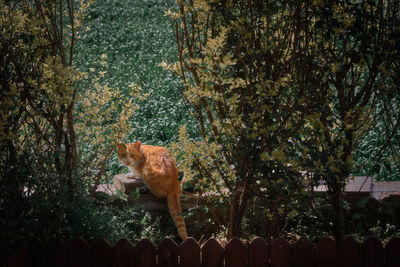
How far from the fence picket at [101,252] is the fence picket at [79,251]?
3 centimetres

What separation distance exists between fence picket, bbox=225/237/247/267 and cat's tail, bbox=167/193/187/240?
3.84 ft

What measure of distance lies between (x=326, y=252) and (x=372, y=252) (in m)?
0.30

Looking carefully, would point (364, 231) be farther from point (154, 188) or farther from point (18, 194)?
point (18, 194)

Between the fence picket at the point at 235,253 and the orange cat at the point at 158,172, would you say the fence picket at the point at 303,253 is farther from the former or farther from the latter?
the orange cat at the point at 158,172

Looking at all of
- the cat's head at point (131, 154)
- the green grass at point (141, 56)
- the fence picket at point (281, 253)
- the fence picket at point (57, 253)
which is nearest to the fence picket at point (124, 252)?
the fence picket at point (57, 253)

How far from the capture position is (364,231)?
173 inches

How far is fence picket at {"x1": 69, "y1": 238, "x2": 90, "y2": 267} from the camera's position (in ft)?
10.9

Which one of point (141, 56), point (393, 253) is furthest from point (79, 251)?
point (141, 56)

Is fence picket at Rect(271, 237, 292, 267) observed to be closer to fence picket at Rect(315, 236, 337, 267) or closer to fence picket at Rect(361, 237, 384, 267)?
fence picket at Rect(315, 236, 337, 267)

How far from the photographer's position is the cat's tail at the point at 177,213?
176 inches

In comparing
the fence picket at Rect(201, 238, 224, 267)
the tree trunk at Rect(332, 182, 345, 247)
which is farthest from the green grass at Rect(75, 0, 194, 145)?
the tree trunk at Rect(332, 182, 345, 247)

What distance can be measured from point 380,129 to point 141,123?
11.3 feet

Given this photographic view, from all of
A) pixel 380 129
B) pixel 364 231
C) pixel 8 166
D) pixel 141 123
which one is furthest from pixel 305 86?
pixel 141 123

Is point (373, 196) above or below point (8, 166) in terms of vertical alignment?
below
